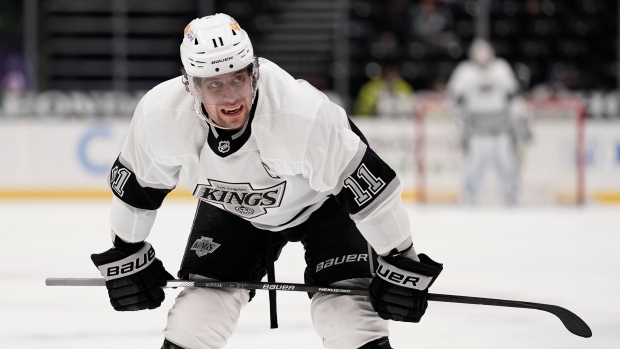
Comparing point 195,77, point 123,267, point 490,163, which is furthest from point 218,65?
point 490,163

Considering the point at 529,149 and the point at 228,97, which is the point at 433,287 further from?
the point at 529,149

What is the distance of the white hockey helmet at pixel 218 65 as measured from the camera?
2305 millimetres

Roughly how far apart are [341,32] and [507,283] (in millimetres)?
5464

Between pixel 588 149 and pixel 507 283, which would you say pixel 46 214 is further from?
pixel 588 149

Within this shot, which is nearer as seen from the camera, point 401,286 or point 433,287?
point 401,286

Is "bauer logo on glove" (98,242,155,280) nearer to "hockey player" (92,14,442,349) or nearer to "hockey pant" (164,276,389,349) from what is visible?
"hockey player" (92,14,442,349)

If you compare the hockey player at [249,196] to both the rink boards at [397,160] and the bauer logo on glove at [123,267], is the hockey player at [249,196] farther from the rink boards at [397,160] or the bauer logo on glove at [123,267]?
the rink boards at [397,160]

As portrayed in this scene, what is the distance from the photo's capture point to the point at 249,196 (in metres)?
2.50

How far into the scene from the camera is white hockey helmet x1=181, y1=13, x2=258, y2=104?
2.30 metres

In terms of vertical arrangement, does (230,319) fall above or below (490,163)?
above

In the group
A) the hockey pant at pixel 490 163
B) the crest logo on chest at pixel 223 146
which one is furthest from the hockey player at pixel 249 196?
the hockey pant at pixel 490 163

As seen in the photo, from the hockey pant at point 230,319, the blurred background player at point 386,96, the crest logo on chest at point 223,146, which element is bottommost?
the blurred background player at point 386,96

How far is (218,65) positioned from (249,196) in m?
0.39

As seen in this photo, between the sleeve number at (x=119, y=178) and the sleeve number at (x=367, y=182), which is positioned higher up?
the sleeve number at (x=367, y=182)
